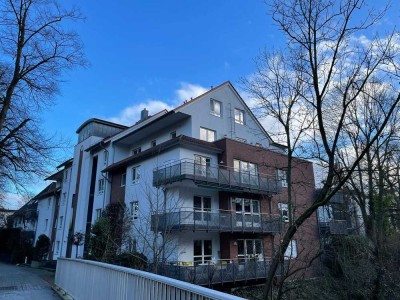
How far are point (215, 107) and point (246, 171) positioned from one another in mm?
6973

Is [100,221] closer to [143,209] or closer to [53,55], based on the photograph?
[143,209]

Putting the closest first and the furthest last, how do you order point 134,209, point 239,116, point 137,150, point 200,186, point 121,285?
point 121,285 < point 200,186 < point 134,209 < point 239,116 < point 137,150

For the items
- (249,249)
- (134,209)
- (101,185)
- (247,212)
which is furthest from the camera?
(101,185)

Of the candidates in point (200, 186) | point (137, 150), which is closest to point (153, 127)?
point (137, 150)

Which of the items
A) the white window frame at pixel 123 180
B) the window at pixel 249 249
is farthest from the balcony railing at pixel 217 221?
the white window frame at pixel 123 180

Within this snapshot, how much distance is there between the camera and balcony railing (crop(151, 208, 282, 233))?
2103cm

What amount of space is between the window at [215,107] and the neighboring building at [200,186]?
9 cm

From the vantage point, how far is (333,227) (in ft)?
103

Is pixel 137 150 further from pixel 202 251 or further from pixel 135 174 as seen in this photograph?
pixel 202 251

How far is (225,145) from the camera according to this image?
25.8m

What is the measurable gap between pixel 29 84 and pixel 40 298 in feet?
26.0

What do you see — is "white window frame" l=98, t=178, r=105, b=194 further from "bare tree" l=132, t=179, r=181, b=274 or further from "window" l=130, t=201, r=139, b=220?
"bare tree" l=132, t=179, r=181, b=274

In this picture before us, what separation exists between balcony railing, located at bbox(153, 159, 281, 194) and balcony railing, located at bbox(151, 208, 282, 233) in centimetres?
190

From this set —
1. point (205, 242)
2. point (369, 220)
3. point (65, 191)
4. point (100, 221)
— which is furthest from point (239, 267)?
point (65, 191)
